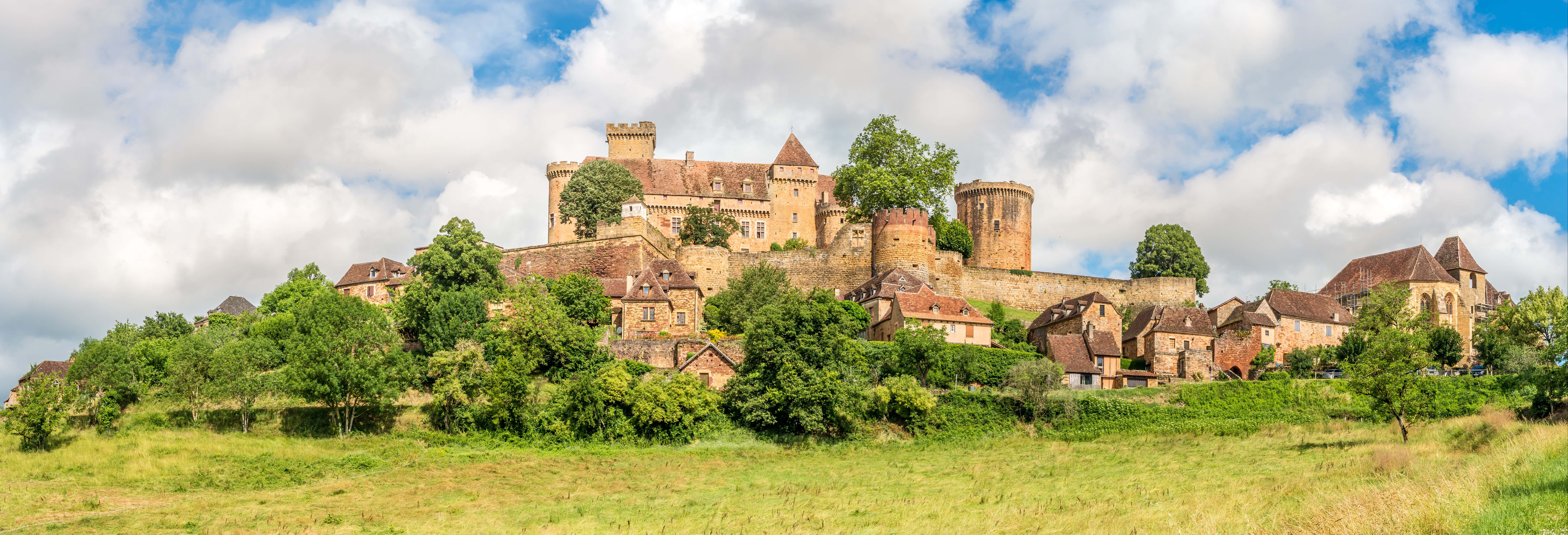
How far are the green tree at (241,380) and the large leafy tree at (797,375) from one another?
1838 cm

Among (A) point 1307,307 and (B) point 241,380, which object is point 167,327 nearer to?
(B) point 241,380

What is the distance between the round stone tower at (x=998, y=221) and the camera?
75.3 meters

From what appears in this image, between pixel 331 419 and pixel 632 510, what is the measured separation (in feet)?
63.5

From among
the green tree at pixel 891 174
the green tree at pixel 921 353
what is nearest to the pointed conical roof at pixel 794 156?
the green tree at pixel 891 174

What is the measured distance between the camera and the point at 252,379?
142 ft

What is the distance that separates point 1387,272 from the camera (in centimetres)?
6425

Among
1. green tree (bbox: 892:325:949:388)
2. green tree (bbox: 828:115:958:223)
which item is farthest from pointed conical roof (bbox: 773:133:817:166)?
green tree (bbox: 892:325:949:388)

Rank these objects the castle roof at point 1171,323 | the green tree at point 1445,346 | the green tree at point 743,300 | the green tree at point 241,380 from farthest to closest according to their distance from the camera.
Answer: the green tree at point 743,300 < the castle roof at point 1171,323 < the green tree at point 1445,346 < the green tree at point 241,380

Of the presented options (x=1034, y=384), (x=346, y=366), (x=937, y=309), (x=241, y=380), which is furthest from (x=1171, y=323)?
(x=241, y=380)

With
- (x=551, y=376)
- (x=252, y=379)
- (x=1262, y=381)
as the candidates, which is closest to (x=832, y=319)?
(x=551, y=376)

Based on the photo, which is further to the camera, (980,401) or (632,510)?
(980,401)

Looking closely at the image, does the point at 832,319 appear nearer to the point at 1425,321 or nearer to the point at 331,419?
the point at 331,419

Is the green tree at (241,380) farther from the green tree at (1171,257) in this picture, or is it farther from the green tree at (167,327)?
the green tree at (1171,257)

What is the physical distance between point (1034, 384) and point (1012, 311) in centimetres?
2296
